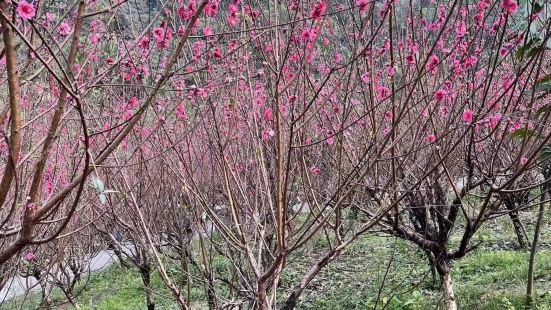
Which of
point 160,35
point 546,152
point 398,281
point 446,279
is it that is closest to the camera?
point 160,35

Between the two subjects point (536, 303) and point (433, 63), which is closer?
point (433, 63)

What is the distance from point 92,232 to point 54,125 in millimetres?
7638

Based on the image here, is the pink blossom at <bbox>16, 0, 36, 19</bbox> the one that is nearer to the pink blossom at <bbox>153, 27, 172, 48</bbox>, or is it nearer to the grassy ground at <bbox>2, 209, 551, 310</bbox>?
the pink blossom at <bbox>153, 27, 172, 48</bbox>

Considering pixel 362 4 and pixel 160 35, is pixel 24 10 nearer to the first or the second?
pixel 160 35

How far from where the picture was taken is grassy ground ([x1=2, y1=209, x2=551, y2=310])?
6363 mm

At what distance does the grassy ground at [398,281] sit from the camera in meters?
6.36

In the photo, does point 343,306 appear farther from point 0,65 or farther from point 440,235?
point 0,65

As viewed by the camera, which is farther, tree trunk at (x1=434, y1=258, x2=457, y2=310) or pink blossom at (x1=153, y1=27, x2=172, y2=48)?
tree trunk at (x1=434, y1=258, x2=457, y2=310)

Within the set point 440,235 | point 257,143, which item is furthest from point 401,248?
point 257,143

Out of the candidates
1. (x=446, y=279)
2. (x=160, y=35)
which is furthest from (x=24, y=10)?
(x=446, y=279)

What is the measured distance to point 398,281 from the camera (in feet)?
26.1

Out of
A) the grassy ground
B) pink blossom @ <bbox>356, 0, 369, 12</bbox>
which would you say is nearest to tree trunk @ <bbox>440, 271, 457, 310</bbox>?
the grassy ground

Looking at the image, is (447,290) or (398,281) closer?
(447,290)

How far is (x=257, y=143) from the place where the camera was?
3.06 meters
